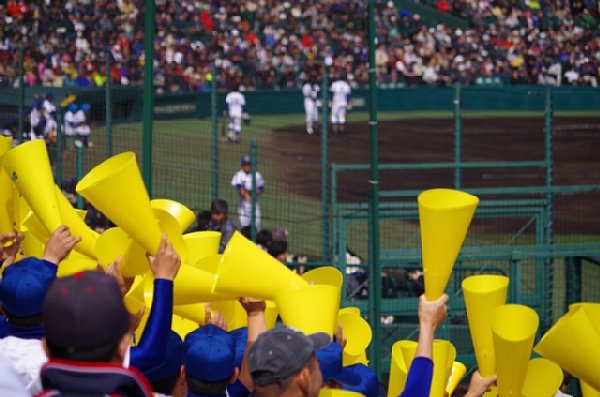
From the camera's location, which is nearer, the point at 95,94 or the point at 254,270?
the point at 254,270

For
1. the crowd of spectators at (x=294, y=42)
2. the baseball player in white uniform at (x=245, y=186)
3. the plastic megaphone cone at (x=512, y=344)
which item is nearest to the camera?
the plastic megaphone cone at (x=512, y=344)

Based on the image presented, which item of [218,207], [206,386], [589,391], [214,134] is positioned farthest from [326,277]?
[214,134]

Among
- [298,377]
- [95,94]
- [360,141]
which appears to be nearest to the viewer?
[298,377]

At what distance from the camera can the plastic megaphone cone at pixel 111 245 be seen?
169 inches

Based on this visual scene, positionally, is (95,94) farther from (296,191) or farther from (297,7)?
(297,7)

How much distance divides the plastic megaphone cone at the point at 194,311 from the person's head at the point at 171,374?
1.91ft

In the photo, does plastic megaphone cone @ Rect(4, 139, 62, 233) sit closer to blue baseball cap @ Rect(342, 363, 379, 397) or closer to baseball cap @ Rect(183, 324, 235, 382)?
baseball cap @ Rect(183, 324, 235, 382)

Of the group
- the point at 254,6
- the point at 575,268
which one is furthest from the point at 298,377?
the point at 254,6

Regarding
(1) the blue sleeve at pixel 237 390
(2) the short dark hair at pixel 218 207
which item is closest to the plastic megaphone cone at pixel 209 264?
(1) the blue sleeve at pixel 237 390

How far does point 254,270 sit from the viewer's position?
12.4ft

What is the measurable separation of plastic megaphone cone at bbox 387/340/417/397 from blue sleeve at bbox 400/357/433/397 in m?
0.80

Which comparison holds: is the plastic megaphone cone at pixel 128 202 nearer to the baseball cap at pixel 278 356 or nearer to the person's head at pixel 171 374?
the person's head at pixel 171 374

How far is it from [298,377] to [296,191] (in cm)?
941

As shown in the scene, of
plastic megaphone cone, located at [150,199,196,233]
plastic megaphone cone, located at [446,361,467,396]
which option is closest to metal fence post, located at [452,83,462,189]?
plastic megaphone cone, located at [446,361,467,396]
